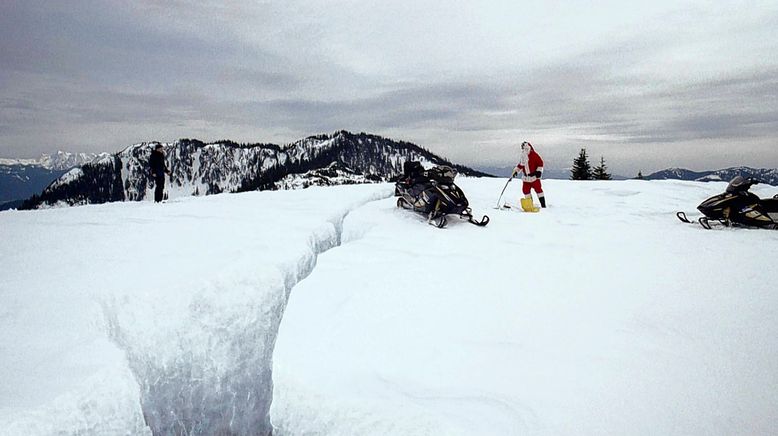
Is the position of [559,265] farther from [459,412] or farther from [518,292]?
[459,412]

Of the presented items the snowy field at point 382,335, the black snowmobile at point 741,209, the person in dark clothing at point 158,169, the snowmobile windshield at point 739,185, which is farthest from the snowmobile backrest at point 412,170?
the person in dark clothing at point 158,169

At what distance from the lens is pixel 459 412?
8.96 ft

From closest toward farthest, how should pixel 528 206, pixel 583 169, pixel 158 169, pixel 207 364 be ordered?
pixel 207 364
pixel 528 206
pixel 158 169
pixel 583 169

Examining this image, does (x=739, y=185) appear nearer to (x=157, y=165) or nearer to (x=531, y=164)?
(x=531, y=164)

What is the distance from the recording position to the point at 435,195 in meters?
9.35

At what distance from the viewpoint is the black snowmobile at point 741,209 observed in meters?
8.52

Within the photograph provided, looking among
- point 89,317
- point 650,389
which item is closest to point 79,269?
point 89,317

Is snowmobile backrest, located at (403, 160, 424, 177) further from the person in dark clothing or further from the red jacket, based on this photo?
the person in dark clothing

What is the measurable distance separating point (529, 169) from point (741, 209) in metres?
5.30

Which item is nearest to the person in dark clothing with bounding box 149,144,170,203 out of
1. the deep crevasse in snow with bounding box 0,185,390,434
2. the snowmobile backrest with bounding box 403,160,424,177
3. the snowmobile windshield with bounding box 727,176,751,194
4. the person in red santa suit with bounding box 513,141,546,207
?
the deep crevasse in snow with bounding box 0,185,390,434

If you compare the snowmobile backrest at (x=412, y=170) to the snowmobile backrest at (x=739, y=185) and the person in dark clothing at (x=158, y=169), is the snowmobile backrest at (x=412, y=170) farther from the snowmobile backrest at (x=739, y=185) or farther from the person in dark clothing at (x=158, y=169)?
the person in dark clothing at (x=158, y=169)

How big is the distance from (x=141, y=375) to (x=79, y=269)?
2473 mm

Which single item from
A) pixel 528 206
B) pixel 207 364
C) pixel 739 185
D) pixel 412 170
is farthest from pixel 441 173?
pixel 207 364

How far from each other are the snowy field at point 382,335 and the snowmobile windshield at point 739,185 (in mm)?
2019
